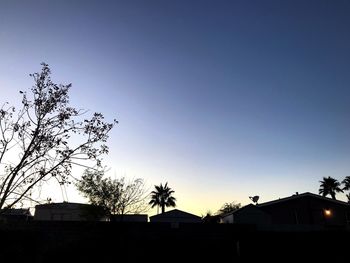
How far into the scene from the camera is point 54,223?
22.7 m

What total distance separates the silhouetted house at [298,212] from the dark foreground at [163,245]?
21949 millimetres

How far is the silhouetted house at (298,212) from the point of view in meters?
40.0

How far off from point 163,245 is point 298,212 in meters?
27.7

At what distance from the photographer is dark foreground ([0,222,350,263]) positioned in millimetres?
16578

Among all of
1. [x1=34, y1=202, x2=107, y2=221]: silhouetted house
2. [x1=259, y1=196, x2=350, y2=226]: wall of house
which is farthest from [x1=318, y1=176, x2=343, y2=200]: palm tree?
[x1=34, y1=202, x2=107, y2=221]: silhouetted house

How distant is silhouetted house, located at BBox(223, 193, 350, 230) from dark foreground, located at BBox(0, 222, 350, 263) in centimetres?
2195

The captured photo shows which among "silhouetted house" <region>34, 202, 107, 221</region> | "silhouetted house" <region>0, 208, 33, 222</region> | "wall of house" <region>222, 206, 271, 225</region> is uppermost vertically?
"silhouetted house" <region>34, 202, 107, 221</region>

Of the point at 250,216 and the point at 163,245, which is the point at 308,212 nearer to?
the point at 250,216

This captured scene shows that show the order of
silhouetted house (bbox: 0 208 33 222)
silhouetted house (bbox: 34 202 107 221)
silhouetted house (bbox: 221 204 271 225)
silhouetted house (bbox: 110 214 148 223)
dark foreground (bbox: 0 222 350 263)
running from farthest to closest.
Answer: silhouetted house (bbox: 34 202 107 221) < silhouetted house (bbox: 221 204 271 225) < silhouetted house (bbox: 110 214 148 223) < dark foreground (bbox: 0 222 350 263) < silhouetted house (bbox: 0 208 33 222)

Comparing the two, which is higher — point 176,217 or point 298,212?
point 176,217

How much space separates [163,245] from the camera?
17.6m

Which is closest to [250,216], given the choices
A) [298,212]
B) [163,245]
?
[298,212]

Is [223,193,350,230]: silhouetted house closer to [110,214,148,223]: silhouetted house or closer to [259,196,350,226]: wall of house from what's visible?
[259,196,350,226]: wall of house

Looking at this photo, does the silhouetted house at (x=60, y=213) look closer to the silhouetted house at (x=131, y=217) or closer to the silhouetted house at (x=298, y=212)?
the silhouetted house at (x=131, y=217)
